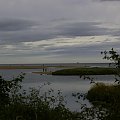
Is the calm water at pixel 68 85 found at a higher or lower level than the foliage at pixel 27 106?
lower

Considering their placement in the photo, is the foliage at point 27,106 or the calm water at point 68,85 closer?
the foliage at point 27,106

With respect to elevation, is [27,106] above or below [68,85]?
above

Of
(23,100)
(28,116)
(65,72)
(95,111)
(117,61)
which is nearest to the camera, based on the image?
(117,61)

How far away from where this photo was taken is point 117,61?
20.8 feet

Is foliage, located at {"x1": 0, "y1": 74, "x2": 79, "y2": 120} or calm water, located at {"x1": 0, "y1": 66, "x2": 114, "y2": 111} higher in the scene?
foliage, located at {"x1": 0, "y1": 74, "x2": 79, "y2": 120}

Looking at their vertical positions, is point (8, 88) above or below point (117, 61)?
below

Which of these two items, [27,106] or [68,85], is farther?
[68,85]

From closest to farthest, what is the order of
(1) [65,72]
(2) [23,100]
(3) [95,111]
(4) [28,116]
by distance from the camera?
(3) [95,111], (4) [28,116], (2) [23,100], (1) [65,72]

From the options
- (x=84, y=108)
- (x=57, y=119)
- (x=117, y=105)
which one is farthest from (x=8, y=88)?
(x=117, y=105)

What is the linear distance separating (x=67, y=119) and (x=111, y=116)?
1.84 metres

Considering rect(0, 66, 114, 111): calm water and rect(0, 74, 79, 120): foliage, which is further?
rect(0, 66, 114, 111): calm water

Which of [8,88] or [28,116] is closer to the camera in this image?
[28,116]

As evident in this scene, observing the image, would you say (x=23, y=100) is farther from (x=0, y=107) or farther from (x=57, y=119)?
(x=57, y=119)

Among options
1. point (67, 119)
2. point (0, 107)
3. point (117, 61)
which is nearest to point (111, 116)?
point (117, 61)
